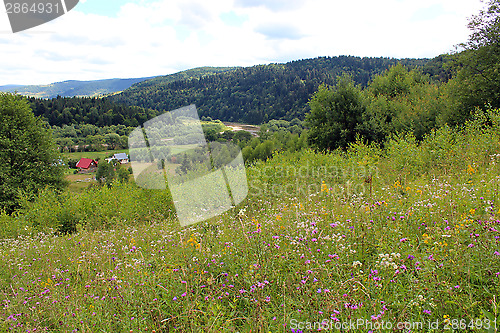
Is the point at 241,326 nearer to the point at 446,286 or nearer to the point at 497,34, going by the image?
the point at 446,286

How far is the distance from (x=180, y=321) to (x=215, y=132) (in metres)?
3.61

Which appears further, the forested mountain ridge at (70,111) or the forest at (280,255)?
the forested mountain ridge at (70,111)

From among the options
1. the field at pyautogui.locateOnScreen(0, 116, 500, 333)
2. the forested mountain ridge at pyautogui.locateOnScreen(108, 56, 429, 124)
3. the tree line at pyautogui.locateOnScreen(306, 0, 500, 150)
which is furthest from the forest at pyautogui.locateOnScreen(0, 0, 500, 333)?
the forested mountain ridge at pyautogui.locateOnScreen(108, 56, 429, 124)

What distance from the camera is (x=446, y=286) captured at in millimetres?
2102

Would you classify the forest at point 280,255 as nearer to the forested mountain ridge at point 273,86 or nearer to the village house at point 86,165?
the village house at point 86,165

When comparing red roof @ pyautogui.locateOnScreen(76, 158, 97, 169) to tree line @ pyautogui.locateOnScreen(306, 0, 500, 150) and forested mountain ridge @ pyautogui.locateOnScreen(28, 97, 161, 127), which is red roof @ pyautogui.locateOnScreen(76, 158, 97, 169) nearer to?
forested mountain ridge @ pyautogui.locateOnScreen(28, 97, 161, 127)

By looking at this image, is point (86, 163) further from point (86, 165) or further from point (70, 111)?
point (70, 111)

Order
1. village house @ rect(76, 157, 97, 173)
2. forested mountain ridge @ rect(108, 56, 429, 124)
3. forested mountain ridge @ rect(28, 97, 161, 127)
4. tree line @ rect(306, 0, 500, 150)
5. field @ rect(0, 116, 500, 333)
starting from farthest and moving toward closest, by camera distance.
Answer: forested mountain ridge @ rect(108, 56, 429, 124), forested mountain ridge @ rect(28, 97, 161, 127), village house @ rect(76, 157, 97, 173), tree line @ rect(306, 0, 500, 150), field @ rect(0, 116, 500, 333)

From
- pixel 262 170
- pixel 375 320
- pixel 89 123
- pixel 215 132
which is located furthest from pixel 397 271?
pixel 89 123

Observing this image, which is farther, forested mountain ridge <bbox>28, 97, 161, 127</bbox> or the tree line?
forested mountain ridge <bbox>28, 97, 161, 127</bbox>

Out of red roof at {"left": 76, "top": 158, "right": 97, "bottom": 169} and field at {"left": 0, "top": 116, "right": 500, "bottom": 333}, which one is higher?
field at {"left": 0, "top": 116, "right": 500, "bottom": 333}

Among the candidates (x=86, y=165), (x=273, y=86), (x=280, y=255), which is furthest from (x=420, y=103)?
(x=273, y=86)

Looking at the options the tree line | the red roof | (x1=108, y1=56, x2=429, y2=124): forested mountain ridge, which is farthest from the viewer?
(x1=108, y1=56, x2=429, y2=124): forested mountain ridge

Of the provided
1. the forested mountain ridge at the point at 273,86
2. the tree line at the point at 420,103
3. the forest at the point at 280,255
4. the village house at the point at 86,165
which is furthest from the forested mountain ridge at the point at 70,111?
the forest at the point at 280,255
